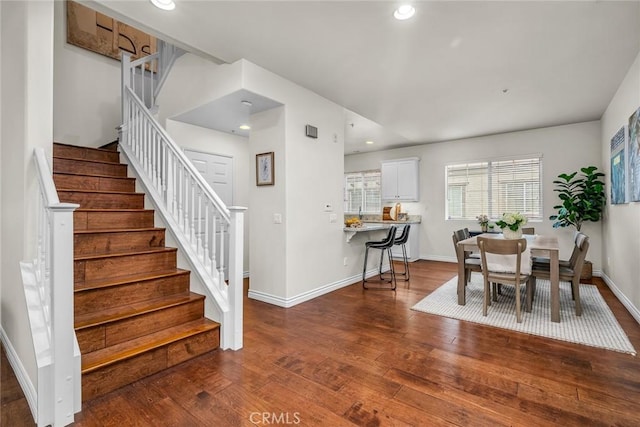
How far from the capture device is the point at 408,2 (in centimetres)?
228

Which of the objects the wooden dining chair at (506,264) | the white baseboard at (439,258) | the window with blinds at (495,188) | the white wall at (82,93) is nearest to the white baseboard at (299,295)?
the wooden dining chair at (506,264)

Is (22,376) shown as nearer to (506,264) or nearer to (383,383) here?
(383,383)

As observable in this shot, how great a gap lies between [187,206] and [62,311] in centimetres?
138

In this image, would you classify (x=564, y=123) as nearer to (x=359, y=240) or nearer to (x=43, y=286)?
(x=359, y=240)

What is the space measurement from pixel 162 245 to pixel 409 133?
16.2ft

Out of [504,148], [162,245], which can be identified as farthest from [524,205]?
[162,245]

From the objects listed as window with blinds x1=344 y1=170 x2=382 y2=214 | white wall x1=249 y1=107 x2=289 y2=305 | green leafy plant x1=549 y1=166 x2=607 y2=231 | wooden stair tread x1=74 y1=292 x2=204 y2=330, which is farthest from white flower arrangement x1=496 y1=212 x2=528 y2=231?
window with blinds x1=344 y1=170 x2=382 y2=214

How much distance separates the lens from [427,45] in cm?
289

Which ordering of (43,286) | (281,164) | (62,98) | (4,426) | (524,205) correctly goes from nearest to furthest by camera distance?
1. (4,426)
2. (43,286)
3. (281,164)
4. (62,98)
5. (524,205)

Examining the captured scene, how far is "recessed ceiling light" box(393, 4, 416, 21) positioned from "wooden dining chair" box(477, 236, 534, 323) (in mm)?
2181

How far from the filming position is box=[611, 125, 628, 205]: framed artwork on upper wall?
139 inches

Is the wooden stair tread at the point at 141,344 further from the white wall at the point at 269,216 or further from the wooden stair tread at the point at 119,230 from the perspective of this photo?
the white wall at the point at 269,216

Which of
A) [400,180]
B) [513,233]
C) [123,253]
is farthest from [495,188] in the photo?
[123,253]

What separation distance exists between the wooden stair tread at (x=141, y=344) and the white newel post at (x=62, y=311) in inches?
6.3
